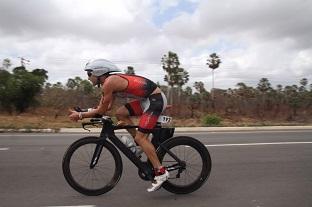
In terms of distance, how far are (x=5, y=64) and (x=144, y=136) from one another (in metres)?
19.1

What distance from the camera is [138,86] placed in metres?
6.11

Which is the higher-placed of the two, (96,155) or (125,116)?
(125,116)

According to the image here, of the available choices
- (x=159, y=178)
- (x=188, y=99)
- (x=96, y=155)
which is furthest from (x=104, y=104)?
(x=188, y=99)

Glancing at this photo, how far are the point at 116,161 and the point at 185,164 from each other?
3.04 feet

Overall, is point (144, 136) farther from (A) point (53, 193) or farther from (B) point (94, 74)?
(A) point (53, 193)

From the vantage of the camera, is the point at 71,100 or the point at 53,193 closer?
the point at 53,193

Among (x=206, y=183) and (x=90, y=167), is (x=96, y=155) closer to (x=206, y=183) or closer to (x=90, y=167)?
(x=90, y=167)

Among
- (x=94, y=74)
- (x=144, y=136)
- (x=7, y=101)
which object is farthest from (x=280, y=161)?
(x=7, y=101)

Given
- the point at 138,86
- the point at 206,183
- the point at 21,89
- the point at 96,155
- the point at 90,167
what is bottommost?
the point at 206,183

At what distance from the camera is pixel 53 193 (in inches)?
254

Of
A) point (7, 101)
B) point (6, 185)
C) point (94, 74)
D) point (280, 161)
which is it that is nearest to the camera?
point (94, 74)

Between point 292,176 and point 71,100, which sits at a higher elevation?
point 71,100

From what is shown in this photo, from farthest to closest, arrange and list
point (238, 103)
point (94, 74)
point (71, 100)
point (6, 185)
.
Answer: point (238, 103) < point (71, 100) < point (6, 185) < point (94, 74)

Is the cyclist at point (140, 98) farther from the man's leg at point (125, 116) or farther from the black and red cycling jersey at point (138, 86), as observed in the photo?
the man's leg at point (125, 116)
